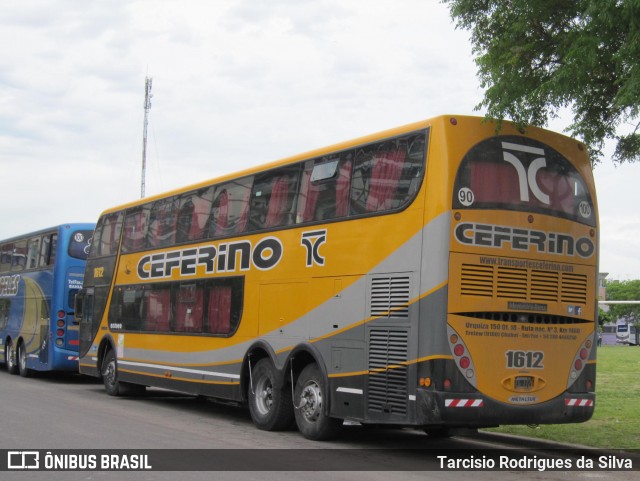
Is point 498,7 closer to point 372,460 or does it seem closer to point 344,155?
point 344,155

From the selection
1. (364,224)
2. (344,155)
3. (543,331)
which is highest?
(344,155)

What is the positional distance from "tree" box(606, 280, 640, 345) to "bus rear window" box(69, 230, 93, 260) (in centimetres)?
10577

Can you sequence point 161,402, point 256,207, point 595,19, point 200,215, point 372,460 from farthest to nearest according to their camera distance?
point 161,402
point 200,215
point 256,207
point 372,460
point 595,19

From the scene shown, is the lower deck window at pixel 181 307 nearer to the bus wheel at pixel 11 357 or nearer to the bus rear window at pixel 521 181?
the bus rear window at pixel 521 181

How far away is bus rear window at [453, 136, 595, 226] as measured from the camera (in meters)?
10.8

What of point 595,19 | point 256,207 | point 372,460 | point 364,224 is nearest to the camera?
point 595,19

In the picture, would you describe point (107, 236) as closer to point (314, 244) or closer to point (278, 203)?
point (278, 203)

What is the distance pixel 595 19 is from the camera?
10.0 m

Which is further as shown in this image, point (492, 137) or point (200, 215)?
point (200, 215)

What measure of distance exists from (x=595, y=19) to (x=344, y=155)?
3848mm

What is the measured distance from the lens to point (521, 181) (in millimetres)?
11117

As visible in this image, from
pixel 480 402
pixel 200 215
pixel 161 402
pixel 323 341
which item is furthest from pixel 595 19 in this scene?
pixel 161 402

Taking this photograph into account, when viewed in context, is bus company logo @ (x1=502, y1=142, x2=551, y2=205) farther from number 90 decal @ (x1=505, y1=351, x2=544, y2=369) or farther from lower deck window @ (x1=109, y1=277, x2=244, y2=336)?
lower deck window @ (x1=109, y1=277, x2=244, y2=336)

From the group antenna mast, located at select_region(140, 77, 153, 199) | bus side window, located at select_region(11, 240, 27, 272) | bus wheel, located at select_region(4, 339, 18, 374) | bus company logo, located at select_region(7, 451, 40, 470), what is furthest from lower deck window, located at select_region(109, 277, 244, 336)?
antenna mast, located at select_region(140, 77, 153, 199)
